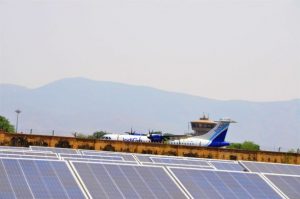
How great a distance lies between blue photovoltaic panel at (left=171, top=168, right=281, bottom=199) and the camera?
2558 centimetres

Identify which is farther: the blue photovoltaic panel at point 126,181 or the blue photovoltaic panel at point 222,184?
the blue photovoltaic panel at point 222,184

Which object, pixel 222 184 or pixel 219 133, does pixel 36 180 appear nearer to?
pixel 222 184

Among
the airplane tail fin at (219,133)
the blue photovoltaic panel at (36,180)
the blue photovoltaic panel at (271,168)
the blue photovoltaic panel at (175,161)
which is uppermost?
the airplane tail fin at (219,133)

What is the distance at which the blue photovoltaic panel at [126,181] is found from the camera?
24.1 metres

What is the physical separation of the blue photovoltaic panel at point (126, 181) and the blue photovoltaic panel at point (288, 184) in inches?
155

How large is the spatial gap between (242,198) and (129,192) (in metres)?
3.70

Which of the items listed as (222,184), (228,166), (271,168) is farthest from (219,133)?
(222,184)

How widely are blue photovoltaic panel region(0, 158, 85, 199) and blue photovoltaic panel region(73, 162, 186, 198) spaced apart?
526 millimetres

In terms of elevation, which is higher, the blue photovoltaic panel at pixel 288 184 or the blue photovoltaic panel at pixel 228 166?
the blue photovoltaic panel at pixel 228 166

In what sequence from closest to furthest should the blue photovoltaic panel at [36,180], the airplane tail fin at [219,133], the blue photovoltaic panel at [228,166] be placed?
1. the blue photovoltaic panel at [36,180]
2. the blue photovoltaic panel at [228,166]
3. the airplane tail fin at [219,133]

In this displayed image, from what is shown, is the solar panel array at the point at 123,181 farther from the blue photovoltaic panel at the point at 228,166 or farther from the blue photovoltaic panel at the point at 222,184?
the blue photovoltaic panel at the point at 228,166

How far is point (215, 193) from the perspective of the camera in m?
25.5

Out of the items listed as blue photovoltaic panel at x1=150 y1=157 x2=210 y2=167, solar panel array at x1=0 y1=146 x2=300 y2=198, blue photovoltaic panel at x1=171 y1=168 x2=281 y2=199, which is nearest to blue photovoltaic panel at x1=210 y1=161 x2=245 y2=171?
blue photovoltaic panel at x1=150 y1=157 x2=210 y2=167

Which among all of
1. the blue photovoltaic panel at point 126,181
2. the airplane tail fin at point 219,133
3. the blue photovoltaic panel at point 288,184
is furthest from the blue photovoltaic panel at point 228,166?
the airplane tail fin at point 219,133
